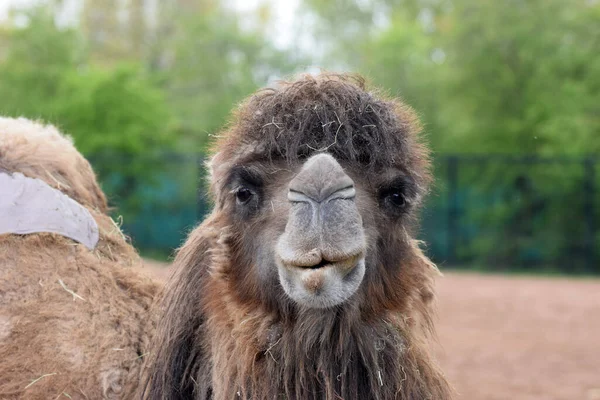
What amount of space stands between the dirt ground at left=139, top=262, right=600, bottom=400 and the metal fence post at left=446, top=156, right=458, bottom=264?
17.4 feet

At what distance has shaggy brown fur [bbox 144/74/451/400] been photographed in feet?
9.53

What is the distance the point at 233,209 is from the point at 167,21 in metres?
37.1

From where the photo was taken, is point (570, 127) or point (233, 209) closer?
point (233, 209)

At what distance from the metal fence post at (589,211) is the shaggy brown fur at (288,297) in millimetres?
20377

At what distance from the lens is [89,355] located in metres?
3.33

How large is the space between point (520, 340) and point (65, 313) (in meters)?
8.86

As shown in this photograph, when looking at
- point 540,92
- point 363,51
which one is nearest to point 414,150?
point 540,92

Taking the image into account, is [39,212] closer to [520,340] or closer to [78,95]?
[520,340]

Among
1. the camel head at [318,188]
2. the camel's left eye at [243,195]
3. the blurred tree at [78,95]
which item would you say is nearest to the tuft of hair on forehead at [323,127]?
the camel head at [318,188]

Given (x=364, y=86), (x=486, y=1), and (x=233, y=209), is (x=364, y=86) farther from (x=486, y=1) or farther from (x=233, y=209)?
(x=486, y=1)

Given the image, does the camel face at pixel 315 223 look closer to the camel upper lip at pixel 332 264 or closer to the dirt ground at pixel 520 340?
the camel upper lip at pixel 332 264

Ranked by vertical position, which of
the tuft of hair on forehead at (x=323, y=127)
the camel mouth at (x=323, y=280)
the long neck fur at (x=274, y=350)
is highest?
the tuft of hair on forehead at (x=323, y=127)

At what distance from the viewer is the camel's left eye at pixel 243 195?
3.02 metres

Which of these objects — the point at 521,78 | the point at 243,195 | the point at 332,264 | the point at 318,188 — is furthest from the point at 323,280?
the point at 521,78
